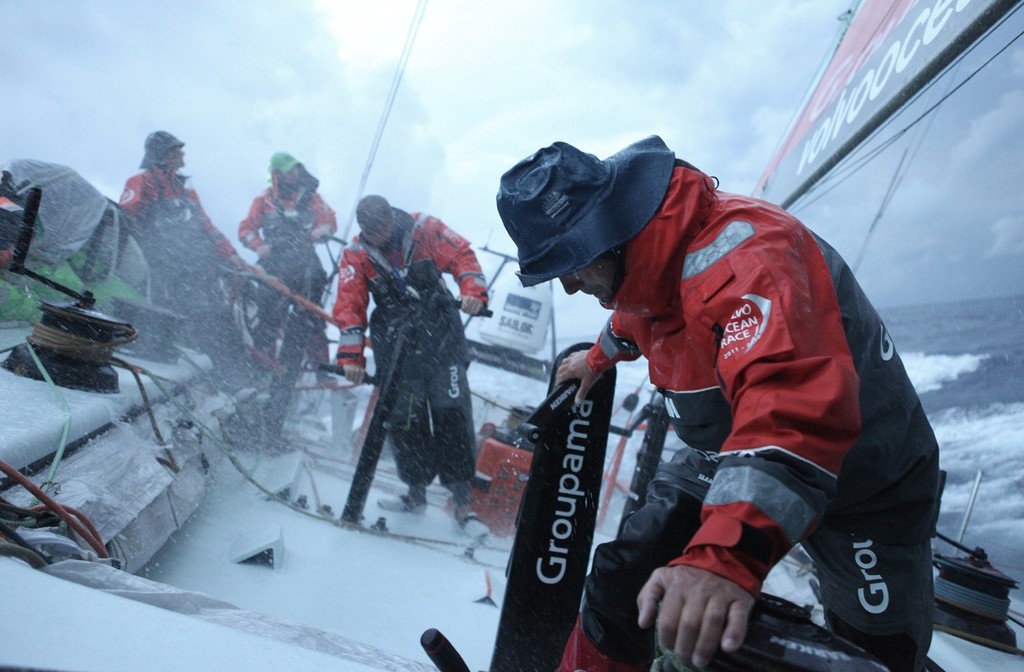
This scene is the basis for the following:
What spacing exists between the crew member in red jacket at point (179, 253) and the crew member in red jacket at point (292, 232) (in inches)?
17.0

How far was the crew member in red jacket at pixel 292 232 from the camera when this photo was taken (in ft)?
20.7

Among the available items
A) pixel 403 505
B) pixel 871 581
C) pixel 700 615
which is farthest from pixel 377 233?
pixel 700 615

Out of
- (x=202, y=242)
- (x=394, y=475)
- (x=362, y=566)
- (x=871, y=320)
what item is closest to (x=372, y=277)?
(x=362, y=566)

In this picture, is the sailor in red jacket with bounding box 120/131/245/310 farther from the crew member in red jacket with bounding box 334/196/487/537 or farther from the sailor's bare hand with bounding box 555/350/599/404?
the sailor's bare hand with bounding box 555/350/599/404

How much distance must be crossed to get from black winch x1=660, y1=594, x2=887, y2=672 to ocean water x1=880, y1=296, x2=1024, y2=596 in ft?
8.75

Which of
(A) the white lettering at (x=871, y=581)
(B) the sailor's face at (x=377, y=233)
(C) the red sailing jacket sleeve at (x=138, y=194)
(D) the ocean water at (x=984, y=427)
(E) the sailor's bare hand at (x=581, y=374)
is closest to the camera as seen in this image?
(A) the white lettering at (x=871, y=581)

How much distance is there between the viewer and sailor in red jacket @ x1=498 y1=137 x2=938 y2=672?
3.05 feet

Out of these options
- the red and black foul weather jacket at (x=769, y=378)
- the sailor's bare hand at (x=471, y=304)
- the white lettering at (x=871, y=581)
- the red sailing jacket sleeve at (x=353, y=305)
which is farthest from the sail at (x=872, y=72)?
the red sailing jacket sleeve at (x=353, y=305)

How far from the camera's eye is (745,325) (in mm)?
1087

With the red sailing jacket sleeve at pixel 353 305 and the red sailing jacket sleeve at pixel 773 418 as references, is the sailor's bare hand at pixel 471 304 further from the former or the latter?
the red sailing jacket sleeve at pixel 773 418

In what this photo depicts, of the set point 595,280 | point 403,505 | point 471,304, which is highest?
point 471,304

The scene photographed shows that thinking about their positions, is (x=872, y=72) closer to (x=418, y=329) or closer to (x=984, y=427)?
(x=984, y=427)

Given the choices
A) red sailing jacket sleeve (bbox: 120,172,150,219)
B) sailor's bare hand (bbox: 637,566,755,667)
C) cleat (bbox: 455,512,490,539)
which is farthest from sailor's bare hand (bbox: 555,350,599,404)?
red sailing jacket sleeve (bbox: 120,172,150,219)

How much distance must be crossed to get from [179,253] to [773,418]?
605cm
